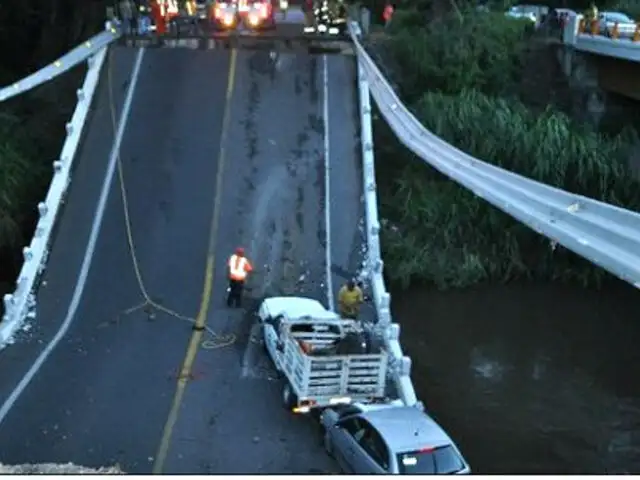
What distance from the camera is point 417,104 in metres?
34.9

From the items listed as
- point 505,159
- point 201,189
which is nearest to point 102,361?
point 201,189

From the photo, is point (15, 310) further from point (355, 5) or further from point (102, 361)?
point (355, 5)

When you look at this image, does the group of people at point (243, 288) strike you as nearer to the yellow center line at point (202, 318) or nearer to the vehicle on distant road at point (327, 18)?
the yellow center line at point (202, 318)

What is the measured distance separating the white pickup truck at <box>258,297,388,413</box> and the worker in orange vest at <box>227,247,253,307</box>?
321cm

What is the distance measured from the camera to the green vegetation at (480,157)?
103 ft

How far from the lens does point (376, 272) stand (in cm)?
2491

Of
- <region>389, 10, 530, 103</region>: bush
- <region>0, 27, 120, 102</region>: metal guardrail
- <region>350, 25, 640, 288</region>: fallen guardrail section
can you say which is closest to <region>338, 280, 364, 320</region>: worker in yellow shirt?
<region>350, 25, 640, 288</region>: fallen guardrail section

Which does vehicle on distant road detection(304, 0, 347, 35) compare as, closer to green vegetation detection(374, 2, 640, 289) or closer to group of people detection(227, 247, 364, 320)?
green vegetation detection(374, 2, 640, 289)

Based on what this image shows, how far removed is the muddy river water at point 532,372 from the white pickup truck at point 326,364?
335cm

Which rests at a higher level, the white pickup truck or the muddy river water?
the white pickup truck

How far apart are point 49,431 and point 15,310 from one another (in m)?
5.34

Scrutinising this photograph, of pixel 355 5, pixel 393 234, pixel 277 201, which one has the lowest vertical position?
pixel 393 234

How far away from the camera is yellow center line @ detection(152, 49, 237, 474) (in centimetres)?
1823

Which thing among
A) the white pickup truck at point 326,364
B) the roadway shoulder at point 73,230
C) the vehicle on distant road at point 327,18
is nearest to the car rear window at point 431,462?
the white pickup truck at point 326,364
